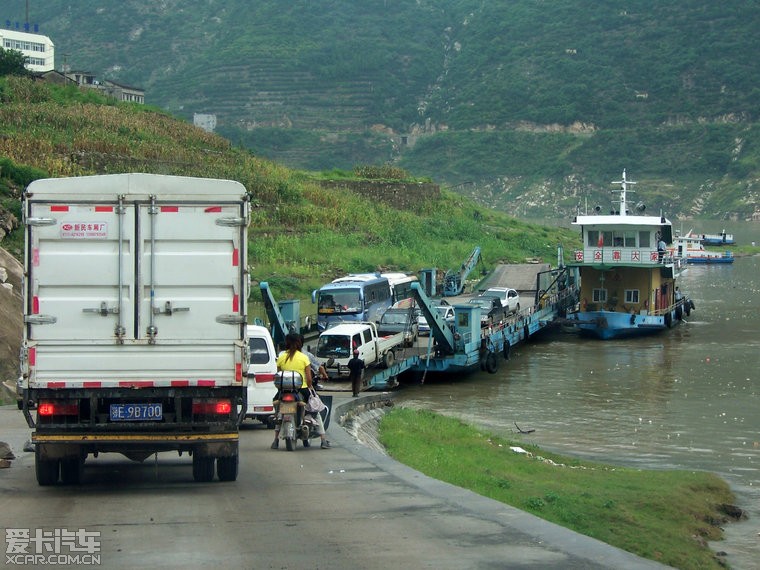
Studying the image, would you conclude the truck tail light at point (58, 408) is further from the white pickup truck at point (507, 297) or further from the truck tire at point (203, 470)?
the white pickup truck at point (507, 297)

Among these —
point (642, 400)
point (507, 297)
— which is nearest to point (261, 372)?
point (642, 400)

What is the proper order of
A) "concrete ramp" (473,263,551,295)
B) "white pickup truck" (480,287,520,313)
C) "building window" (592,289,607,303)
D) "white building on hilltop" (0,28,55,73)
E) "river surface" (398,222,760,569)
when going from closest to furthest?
"river surface" (398,222,760,569)
"white pickup truck" (480,287,520,313)
"building window" (592,289,607,303)
"concrete ramp" (473,263,551,295)
"white building on hilltop" (0,28,55,73)

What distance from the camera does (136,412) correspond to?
12664 mm

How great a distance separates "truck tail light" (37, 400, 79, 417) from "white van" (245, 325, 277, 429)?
6628mm

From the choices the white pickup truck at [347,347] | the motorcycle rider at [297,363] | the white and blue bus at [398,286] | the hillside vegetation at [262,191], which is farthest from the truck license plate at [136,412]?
the hillside vegetation at [262,191]

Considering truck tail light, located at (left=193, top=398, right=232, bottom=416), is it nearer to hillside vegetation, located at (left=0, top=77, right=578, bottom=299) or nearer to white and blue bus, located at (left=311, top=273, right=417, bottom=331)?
white and blue bus, located at (left=311, top=273, right=417, bottom=331)

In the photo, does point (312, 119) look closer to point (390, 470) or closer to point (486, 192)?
point (486, 192)

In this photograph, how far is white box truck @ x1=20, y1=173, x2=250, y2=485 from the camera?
1249 cm

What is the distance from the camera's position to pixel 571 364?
132 feet

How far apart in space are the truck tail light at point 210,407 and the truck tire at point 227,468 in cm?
88

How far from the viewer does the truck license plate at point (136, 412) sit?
41.4 ft

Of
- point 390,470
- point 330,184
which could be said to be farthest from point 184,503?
point 330,184

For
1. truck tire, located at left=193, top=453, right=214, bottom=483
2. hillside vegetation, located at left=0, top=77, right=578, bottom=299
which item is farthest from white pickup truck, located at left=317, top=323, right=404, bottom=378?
truck tire, located at left=193, top=453, right=214, bottom=483

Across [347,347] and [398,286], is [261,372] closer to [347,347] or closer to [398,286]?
[347,347]
